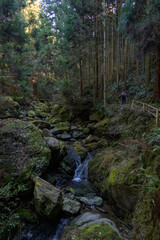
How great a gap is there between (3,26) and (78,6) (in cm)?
780

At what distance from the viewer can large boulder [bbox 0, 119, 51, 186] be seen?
5.33m

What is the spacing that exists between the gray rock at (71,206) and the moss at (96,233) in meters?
1.23

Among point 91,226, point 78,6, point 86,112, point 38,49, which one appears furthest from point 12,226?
point 38,49

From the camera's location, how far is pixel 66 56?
1598 centimetres

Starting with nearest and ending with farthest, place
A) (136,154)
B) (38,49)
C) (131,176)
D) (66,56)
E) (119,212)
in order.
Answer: (131,176), (119,212), (136,154), (66,56), (38,49)

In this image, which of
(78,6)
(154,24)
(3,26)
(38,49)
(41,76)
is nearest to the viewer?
(154,24)

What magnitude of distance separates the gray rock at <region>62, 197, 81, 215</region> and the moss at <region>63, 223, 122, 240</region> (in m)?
1.23

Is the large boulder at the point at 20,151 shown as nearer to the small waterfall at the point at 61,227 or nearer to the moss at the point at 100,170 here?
the small waterfall at the point at 61,227

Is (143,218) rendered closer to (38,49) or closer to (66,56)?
(66,56)

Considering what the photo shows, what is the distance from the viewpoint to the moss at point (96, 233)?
3.41m

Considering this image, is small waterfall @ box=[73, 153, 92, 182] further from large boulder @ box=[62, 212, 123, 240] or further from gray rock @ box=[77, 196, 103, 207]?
large boulder @ box=[62, 212, 123, 240]

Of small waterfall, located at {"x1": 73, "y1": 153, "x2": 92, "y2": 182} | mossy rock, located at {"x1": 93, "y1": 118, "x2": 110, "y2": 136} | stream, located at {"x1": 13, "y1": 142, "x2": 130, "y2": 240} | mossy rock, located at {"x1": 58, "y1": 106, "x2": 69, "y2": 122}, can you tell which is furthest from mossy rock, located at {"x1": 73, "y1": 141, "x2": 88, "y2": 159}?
mossy rock, located at {"x1": 58, "y1": 106, "x2": 69, "y2": 122}

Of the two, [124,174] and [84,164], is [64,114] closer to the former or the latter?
[84,164]

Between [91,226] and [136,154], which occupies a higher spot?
[136,154]
